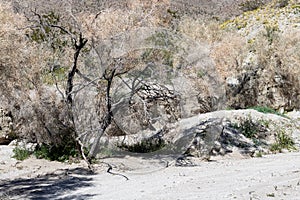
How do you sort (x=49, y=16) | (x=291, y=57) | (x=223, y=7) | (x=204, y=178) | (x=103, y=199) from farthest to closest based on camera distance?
(x=223, y=7) < (x=291, y=57) < (x=49, y=16) < (x=204, y=178) < (x=103, y=199)

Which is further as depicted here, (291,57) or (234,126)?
(291,57)

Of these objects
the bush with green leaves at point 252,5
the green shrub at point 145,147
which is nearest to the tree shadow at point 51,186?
the green shrub at point 145,147

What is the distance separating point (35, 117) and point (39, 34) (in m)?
2.93

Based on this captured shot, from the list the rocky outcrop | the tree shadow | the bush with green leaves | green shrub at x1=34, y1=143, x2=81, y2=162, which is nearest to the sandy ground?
the tree shadow

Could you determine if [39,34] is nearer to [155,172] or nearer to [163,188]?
[155,172]

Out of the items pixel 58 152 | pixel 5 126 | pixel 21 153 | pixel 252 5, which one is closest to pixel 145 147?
pixel 58 152

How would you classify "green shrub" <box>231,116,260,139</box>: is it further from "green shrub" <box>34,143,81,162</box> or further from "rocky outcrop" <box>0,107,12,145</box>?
"rocky outcrop" <box>0,107,12,145</box>

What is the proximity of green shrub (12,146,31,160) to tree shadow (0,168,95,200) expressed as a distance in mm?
2397

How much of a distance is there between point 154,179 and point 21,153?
548 cm

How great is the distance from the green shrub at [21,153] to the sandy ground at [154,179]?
279mm

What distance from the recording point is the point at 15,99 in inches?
449

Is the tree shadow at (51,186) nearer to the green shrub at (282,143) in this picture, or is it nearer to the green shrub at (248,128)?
the green shrub at (248,128)

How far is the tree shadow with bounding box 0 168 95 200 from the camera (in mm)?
7727

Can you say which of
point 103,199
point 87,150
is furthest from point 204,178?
point 87,150
